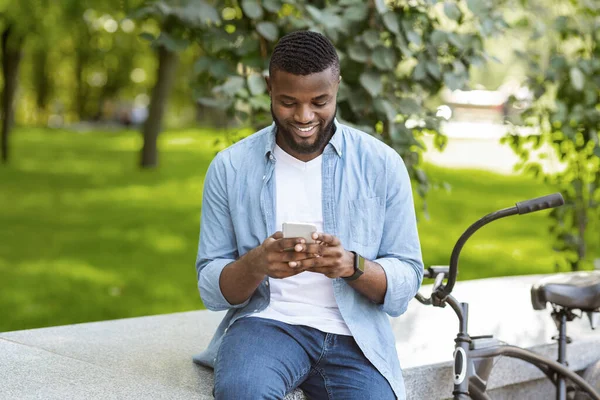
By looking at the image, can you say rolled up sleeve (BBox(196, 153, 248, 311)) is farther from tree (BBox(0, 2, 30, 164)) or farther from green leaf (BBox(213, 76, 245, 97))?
tree (BBox(0, 2, 30, 164))

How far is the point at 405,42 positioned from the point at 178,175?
10352 millimetres

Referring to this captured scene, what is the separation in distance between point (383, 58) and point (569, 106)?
6.44ft

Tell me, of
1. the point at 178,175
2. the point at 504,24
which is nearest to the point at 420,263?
the point at 504,24

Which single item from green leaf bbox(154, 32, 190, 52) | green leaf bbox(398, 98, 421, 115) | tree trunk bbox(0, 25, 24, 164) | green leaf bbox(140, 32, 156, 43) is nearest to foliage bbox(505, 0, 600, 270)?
green leaf bbox(398, 98, 421, 115)

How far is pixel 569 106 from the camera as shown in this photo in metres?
5.84

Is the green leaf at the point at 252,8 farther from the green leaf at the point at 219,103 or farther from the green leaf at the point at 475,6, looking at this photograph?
the green leaf at the point at 475,6

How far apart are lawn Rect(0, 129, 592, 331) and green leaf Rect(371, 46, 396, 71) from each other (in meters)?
1.99

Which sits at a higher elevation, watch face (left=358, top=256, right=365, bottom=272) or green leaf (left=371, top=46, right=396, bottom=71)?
green leaf (left=371, top=46, right=396, bottom=71)

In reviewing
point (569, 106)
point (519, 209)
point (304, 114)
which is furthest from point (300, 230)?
point (569, 106)

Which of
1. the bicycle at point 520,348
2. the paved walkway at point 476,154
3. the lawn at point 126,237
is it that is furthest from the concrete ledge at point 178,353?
the paved walkway at point 476,154

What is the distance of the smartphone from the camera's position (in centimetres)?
259

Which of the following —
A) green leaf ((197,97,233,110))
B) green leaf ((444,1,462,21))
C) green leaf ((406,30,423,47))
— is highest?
green leaf ((444,1,462,21))

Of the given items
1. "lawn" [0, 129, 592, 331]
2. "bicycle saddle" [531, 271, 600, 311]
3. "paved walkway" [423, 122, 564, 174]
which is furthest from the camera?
"paved walkway" [423, 122, 564, 174]

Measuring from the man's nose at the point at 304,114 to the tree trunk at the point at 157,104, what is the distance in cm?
1189
